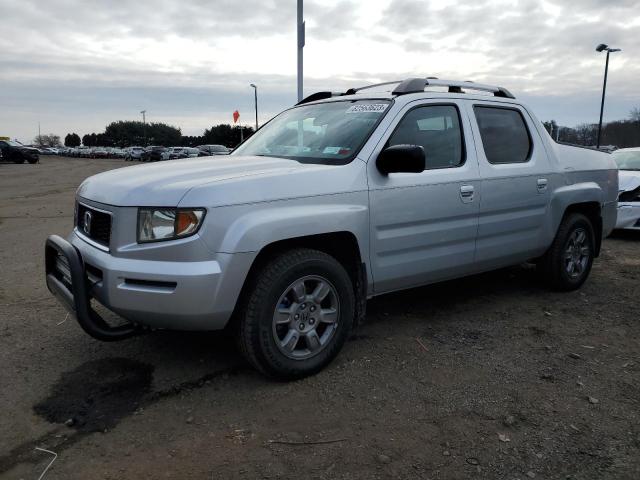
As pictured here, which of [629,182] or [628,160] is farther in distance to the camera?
[628,160]

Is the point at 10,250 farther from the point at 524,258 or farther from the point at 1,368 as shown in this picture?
the point at 524,258

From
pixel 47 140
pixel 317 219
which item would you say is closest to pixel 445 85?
pixel 317 219

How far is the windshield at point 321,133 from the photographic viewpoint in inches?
147

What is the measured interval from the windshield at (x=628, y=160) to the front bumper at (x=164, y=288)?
8.68 metres

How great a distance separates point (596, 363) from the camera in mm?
3703

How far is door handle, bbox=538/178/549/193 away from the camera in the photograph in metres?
4.77

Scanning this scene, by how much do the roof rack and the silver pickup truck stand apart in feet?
0.06

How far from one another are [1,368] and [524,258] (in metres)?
4.26

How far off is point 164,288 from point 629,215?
8.00 metres

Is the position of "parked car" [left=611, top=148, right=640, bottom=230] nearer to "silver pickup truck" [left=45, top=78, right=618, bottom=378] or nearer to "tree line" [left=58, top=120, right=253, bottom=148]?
"silver pickup truck" [left=45, top=78, right=618, bottom=378]

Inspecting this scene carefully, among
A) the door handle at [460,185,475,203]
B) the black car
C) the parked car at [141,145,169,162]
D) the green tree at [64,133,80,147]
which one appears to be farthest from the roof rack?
the green tree at [64,133,80,147]

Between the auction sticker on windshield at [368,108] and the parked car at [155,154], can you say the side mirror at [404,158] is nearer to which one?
the auction sticker on windshield at [368,108]

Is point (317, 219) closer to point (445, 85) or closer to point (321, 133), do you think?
point (321, 133)

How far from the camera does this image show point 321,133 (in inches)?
158
